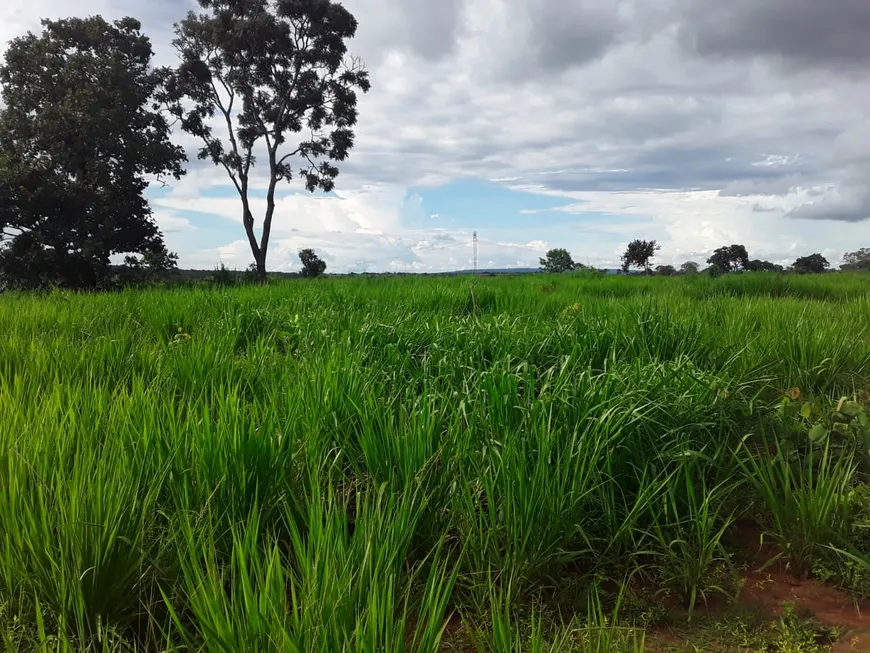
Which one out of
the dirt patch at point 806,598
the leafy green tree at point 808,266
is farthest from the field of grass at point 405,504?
the leafy green tree at point 808,266

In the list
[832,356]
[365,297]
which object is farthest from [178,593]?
[365,297]

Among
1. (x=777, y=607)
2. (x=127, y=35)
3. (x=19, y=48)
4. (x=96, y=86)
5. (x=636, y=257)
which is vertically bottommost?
(x=777, y=607)

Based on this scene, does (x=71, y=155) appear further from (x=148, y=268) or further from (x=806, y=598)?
(x=806, y=598)

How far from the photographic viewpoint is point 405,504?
156 centimetres

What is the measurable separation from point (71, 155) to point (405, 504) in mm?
17541

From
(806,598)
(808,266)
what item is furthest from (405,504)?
(808,266)

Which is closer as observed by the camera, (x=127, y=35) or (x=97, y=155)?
(x=97, y=155)

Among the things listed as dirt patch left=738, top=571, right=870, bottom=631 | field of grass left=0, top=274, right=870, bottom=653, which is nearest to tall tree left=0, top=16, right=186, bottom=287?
field of grass left=0, top=274, right=870, bottom=653

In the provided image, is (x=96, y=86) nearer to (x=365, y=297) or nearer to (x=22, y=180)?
(x=22, y=180)

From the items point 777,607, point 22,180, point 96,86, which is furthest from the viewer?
point 96,86

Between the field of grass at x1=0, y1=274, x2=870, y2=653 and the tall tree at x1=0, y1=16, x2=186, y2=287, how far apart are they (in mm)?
13809

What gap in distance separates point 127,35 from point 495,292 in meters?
15.9

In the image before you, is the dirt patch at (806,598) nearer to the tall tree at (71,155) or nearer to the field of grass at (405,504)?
the field of grass at (405,504)

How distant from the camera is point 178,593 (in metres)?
1.59
